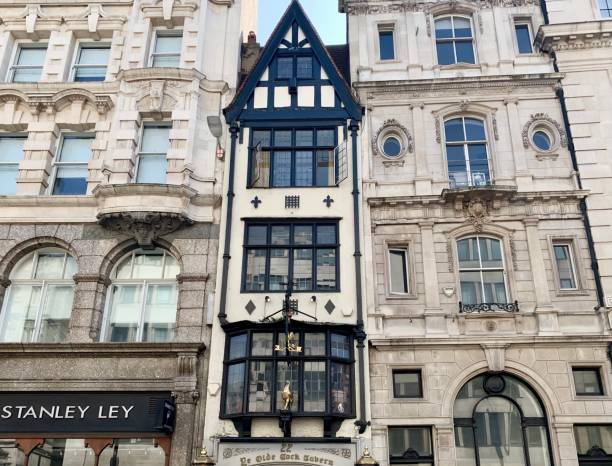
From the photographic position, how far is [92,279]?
53.7 ft

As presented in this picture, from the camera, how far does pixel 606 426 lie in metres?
14.4

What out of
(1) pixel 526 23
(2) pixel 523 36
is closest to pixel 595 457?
(2) pixel 523 36

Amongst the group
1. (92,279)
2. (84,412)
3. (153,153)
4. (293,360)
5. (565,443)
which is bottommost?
(565,443)

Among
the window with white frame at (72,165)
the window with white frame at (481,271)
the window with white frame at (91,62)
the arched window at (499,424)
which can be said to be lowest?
the arched window at (499,424)

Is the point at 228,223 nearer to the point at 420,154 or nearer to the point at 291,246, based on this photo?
the point at 291,246

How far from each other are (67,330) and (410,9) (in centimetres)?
1617

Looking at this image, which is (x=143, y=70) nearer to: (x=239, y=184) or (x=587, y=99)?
(x=239, y=184)

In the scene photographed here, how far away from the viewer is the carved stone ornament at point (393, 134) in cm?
1821

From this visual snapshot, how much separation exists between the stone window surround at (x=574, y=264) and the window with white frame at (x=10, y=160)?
1699 centimetres

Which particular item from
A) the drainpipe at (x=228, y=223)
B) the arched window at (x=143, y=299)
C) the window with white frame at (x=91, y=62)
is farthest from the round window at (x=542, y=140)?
the window with white frame at (x=91, y=62)

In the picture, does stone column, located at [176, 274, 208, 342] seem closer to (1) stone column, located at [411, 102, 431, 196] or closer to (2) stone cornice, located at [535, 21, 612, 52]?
(1) stone column, located at [411, 102, 431, 196]

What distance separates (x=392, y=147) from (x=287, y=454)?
10.2 meters

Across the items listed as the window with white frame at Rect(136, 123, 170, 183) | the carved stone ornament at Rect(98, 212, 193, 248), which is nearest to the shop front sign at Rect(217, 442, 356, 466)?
the carved stone ornament at Rect(98, 212, 193, 248)

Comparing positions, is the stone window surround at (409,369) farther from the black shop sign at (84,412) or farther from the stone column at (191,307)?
the black shop sign at (84,412)
